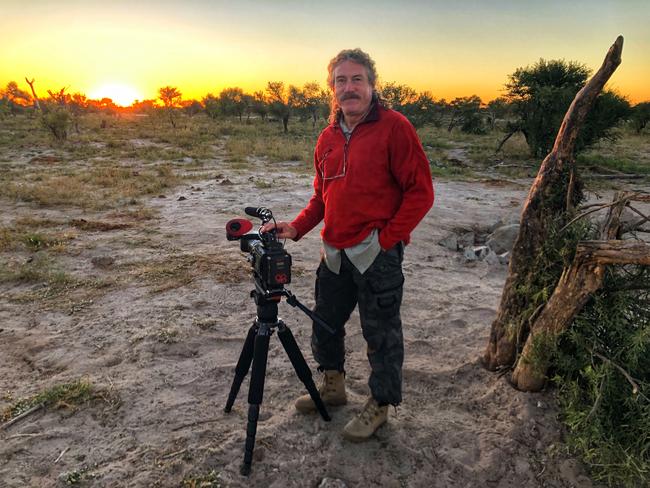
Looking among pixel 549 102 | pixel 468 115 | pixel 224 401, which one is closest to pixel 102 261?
pixel 224 401

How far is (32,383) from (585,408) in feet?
11.6

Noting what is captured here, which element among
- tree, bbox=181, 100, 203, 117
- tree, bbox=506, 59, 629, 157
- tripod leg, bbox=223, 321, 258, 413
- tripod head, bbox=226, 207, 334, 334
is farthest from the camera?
tree, bbox=181, 100, 203, 117

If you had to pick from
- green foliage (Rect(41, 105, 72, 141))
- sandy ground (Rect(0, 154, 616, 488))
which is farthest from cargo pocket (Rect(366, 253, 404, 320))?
green foliage (Rect(41, 105, 72, 141))

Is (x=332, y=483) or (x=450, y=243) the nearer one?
(x=332, y=483)

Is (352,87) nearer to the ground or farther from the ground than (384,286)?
farther from the ground

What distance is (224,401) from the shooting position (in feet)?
9.08

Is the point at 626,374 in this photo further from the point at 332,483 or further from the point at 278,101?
the point at 278,101

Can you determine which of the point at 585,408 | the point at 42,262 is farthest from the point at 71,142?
the point at 585,408

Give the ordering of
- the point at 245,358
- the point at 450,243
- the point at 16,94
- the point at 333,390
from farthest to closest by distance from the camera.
Answer: 1. the point at 16,94
2. the point at 450,243
3. the point at 333,390
4. the point at 245,358

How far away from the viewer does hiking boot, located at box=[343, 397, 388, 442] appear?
7.75 ft

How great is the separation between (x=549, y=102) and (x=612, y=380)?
1616 centimetres

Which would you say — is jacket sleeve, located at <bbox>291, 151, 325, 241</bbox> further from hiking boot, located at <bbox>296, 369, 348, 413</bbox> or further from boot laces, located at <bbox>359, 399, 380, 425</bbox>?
boot laces, located at <bbox>359, 399, 380, 425</bbox>

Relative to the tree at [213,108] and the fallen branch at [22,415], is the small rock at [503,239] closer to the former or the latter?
the fallen branch at [22,415]

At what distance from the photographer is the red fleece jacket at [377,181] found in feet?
6.61
